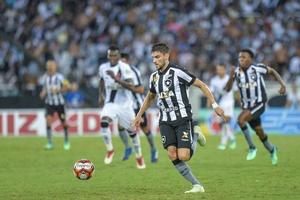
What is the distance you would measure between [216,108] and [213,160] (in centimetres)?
735

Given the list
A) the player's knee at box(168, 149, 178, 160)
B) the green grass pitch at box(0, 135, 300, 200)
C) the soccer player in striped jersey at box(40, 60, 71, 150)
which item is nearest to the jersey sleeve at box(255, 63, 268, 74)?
the green grass pitch at box(0, 135, 300, 200)

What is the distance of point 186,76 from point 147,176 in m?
3.57

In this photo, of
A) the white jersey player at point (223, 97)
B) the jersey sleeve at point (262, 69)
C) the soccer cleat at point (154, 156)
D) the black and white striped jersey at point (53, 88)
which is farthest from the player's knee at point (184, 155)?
the black and white striped jersey at point (53, 88)

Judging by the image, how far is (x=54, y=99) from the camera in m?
23.9

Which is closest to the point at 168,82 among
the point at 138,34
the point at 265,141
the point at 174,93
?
the point at 174,93

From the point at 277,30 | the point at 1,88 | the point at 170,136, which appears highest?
the point at 277,30

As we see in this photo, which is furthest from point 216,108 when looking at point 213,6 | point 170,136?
point 213,6

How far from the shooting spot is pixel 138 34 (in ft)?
107

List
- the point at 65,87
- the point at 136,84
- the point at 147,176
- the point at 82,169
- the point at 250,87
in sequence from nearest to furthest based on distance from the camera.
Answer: the point at 82,169 → the point at 147,176 → the point at 250,87 → the point at 136,84 → the point at 65,87

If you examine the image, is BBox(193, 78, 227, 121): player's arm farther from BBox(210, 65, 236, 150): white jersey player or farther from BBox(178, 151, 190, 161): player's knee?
BBox(210, 65, 236, 150): white jersey player

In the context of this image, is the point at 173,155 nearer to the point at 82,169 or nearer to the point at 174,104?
the point at 174,104

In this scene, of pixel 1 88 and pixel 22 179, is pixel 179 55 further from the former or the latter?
pixel 22 179

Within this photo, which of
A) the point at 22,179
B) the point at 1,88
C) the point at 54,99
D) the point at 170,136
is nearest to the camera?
the point at 170,136

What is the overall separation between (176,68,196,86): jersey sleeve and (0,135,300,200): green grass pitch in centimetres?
184
